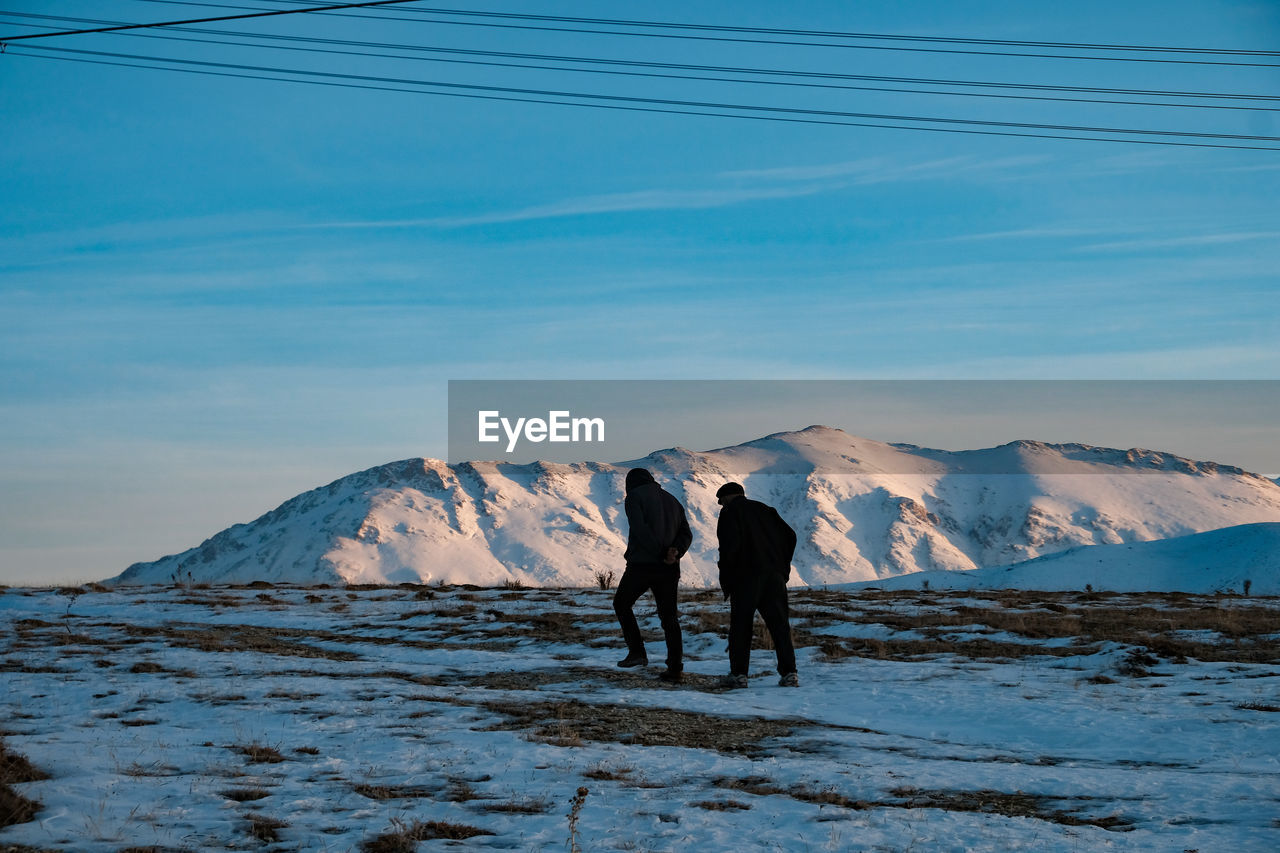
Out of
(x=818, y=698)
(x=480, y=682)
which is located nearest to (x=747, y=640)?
(x=818, y=698)

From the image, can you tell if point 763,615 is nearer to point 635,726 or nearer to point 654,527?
point 654,527

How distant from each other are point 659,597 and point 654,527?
0.83m

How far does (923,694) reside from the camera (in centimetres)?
1129

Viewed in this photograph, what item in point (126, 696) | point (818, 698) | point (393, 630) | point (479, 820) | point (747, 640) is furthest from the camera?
point (393, 630)

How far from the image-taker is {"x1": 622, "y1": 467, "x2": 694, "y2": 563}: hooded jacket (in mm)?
12742

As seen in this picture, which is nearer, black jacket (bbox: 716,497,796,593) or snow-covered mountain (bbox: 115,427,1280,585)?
black jacket (bbox: 716,497,796,593)

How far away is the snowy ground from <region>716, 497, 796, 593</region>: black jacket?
1287 millimetres

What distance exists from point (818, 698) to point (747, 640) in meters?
1.29

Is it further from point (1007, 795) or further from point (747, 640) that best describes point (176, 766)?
point (747, 640)

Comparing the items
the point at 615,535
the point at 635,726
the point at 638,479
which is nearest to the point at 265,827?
the point at 635,726

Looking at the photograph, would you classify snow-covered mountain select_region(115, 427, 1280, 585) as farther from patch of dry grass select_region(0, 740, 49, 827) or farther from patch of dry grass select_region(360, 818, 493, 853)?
patch of dry grass select_region(360, 818, 493, 853)

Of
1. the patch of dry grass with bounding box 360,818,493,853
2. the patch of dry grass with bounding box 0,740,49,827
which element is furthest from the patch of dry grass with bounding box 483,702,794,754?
the patch of dry grass with bounding box 0,740,49,827

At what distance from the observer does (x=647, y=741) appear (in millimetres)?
8414

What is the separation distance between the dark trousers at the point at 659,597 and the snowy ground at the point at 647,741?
0.47 meters
